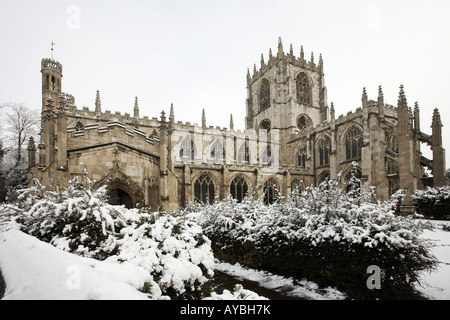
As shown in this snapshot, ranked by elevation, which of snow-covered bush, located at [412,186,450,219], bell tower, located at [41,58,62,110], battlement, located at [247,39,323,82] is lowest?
snow-covered bush, located at [412,186,450,219]

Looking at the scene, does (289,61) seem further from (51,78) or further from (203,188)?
(51,78)

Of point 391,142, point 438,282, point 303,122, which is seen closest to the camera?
point 438,282

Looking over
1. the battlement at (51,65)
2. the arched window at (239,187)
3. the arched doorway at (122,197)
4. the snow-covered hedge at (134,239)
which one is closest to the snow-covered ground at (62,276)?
the snow-covered hedge at (134,239)

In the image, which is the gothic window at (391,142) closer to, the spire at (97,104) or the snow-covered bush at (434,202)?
the snow-covered bush at (434,202)

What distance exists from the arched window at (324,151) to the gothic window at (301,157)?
8.34 feet

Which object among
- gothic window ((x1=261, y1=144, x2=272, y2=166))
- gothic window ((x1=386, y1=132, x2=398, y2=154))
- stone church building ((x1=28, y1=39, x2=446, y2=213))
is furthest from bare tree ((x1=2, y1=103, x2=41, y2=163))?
gothic window ((x1=386, y1=132, x2=398, y2=154))

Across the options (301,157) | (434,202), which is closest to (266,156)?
(301,157)

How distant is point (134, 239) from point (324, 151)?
2992cm

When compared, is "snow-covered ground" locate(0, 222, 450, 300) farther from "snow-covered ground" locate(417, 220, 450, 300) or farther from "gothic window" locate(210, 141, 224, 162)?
"gothic window" locate(210, 141, 224, 162)

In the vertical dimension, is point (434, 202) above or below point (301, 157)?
below

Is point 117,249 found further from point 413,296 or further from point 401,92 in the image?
point 401,92

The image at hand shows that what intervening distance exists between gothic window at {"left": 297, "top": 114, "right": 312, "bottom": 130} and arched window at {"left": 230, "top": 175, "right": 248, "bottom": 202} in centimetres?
1737

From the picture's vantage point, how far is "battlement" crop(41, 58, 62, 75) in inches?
1058

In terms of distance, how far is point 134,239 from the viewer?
408 centimetres
